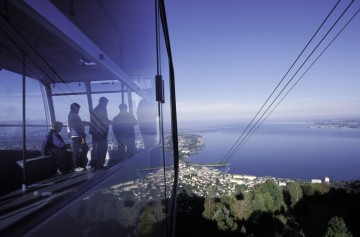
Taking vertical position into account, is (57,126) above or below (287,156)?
above

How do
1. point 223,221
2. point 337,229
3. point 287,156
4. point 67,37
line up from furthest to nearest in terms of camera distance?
point 287,156, point 223,221, point 337,229, point 67,37

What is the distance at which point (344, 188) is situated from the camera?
29.7 m

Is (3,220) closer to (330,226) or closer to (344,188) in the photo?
(330,226)

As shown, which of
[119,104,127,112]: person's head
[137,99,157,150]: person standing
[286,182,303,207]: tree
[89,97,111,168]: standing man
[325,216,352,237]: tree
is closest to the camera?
[89,97,111,168]: standing man

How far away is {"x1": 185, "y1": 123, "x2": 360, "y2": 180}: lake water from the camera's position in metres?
42.4

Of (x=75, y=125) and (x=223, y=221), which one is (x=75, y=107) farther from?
(x=223, y=221)

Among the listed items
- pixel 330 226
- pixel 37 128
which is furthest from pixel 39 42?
pixel 330 226

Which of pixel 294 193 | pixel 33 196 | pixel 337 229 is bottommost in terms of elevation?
pixel 294 193

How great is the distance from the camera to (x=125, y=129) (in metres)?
1.22

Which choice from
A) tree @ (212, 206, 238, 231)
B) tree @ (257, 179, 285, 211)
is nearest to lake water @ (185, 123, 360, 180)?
tree @ (257, 179, 285, 211)

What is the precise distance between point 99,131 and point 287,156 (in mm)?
66028

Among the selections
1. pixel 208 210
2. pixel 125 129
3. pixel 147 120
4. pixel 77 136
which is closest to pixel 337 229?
pixel 208 210

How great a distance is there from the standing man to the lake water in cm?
3011

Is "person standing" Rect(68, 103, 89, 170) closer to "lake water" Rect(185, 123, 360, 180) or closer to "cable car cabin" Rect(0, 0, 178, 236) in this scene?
"cable car cabin" Rect(0, 0, 178, 236)
